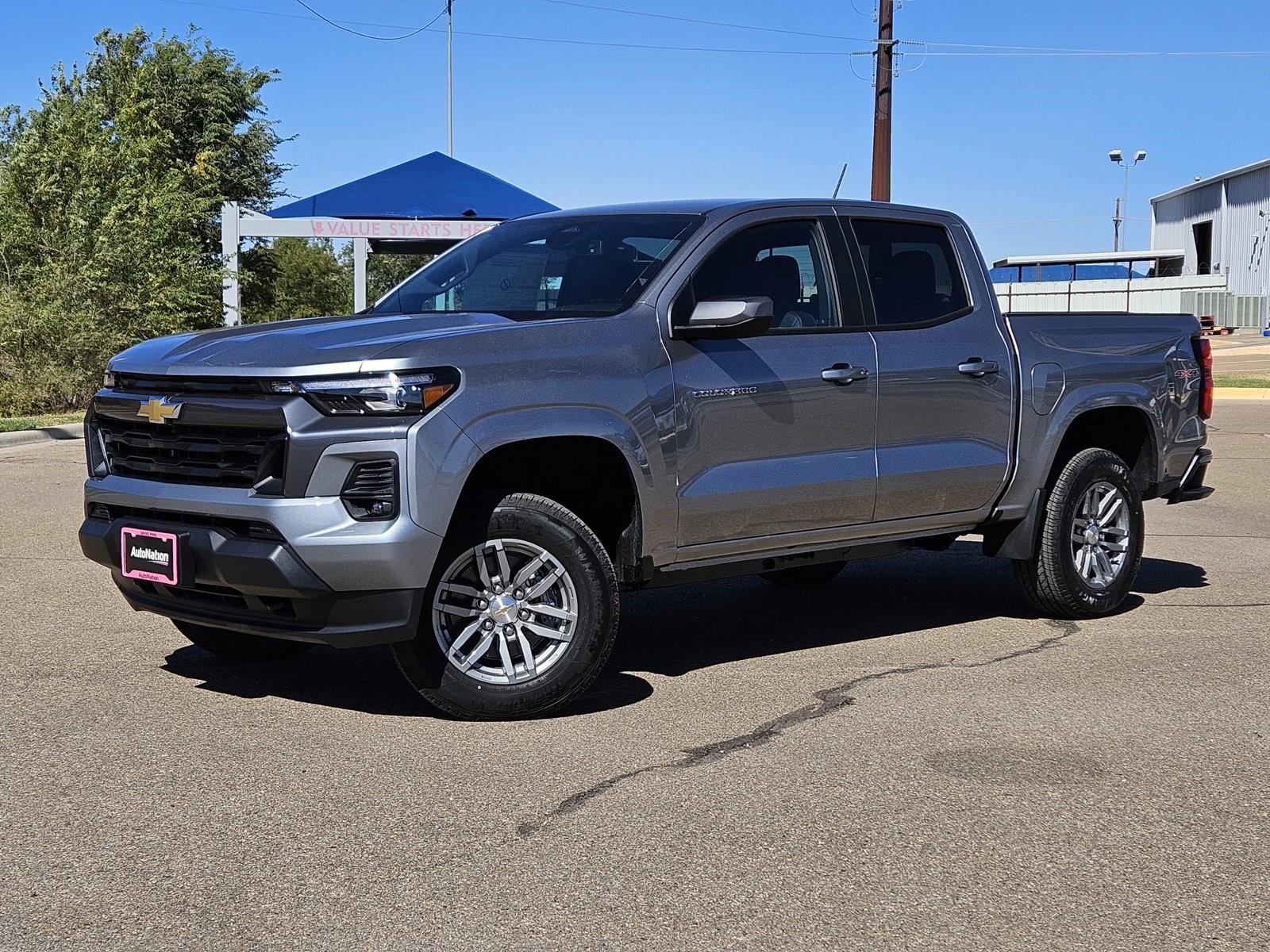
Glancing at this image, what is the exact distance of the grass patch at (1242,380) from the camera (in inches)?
1109

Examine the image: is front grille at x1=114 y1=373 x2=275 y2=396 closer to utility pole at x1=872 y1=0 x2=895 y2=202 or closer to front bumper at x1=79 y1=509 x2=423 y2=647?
front bumper at x1=79 y1=509 x2=423 y2=647

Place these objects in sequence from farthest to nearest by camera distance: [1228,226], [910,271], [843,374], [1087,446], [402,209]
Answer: [1228,226] < [402,209] < [1087,446] < [910,271] < [843,374]

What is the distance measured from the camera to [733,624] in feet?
24.9

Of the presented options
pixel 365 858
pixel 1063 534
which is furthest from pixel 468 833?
pixel 1063 534

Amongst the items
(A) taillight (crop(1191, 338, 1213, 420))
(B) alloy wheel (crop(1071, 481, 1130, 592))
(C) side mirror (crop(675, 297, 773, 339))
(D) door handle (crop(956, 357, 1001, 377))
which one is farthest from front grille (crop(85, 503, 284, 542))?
(A) taillight (crop(1191, 338, 1213, 420))

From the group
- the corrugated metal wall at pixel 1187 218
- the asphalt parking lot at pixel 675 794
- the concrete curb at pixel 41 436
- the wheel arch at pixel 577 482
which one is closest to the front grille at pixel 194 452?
the wheel arch at pixel 577 482

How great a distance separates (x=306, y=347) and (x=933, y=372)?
9.36 ft

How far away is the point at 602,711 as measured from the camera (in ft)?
18.8

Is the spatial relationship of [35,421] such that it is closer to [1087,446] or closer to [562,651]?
[1087,446]

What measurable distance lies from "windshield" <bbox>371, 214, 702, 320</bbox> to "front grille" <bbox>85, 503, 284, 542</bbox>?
4.35ft

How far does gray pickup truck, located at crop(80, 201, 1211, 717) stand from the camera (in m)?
5.14

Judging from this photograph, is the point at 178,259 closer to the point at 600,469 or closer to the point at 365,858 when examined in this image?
the point at 600,469

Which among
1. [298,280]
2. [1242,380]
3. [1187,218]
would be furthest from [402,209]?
[1187,218]

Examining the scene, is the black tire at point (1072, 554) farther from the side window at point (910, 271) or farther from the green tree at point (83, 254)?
the green tree at point (83, 254)
